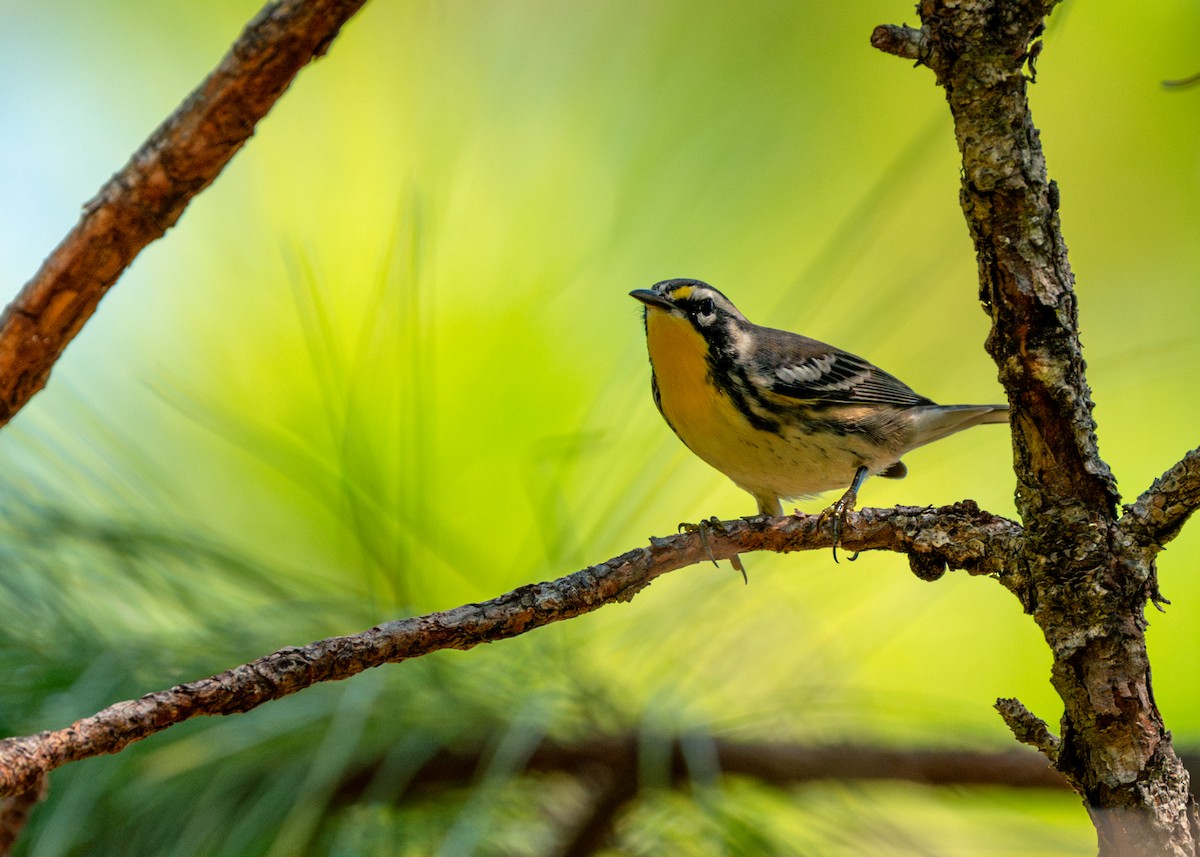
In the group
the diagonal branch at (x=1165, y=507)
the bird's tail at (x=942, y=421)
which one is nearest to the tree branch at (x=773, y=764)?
the diagonal branch at (x=1165, y=507)

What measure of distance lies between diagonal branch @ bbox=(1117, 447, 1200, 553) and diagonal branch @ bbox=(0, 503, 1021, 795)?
0.08 meters

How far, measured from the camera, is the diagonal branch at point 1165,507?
0.65m

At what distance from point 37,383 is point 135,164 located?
0.16 meters

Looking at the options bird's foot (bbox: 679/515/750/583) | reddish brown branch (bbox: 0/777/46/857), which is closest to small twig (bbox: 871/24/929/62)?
bird's foot (bbox: 679/515/750/583)

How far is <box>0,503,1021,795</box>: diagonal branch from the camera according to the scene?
58 cm

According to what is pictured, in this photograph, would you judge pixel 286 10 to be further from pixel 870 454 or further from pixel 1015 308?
pixel 870 454

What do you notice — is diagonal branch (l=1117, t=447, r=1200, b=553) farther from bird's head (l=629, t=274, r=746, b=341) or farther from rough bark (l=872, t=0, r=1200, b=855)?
bird's head (l=629, t=274, r=746, b=341)

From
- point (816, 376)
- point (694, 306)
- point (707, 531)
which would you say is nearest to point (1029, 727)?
point (707, 531)

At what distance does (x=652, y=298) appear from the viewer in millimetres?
1573

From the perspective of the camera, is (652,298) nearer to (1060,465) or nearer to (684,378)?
(684,378)

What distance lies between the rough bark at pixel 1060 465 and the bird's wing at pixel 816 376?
3.89ft

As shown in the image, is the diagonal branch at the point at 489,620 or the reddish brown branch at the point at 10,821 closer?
the diagonal branch at the point at 489,620

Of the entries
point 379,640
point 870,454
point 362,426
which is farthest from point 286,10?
point 870,454

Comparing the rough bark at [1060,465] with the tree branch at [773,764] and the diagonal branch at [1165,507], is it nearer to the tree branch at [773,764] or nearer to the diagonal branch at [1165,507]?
the diagonal branch at [1165,507]
